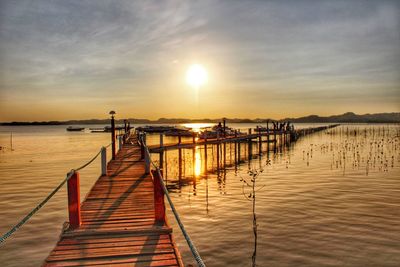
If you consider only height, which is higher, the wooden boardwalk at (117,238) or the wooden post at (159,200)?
the wooden post at (159,200)

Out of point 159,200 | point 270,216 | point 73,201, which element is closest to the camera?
point 73,201

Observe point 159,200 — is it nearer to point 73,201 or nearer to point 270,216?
point 73,201

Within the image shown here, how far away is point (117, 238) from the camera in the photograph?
24.8 ft

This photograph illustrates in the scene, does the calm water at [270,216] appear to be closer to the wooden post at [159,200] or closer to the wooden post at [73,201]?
the wooden post at [159,200]

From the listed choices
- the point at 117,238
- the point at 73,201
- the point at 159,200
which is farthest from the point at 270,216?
the point at 73,201

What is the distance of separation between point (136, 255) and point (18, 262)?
6.88m

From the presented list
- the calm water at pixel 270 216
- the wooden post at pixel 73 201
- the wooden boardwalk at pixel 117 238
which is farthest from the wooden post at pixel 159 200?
the calm water at pixel 270 216

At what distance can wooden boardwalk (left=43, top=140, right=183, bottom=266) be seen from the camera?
20.9 ft

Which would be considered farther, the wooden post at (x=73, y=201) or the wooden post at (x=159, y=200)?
the wooden post at (x=159, y=200)

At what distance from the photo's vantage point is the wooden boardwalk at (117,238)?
251 inches

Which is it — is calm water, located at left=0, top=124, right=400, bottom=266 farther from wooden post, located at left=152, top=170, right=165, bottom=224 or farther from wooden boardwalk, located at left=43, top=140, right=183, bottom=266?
wooden post, located at left=152, top=170, right=165, bottom=224

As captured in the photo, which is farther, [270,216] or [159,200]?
[270,216]

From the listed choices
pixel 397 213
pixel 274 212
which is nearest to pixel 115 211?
pixel 274 212

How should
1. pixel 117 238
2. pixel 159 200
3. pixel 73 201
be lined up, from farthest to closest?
pixel 159 200 → pixel 73 201 → pixel 117 238
